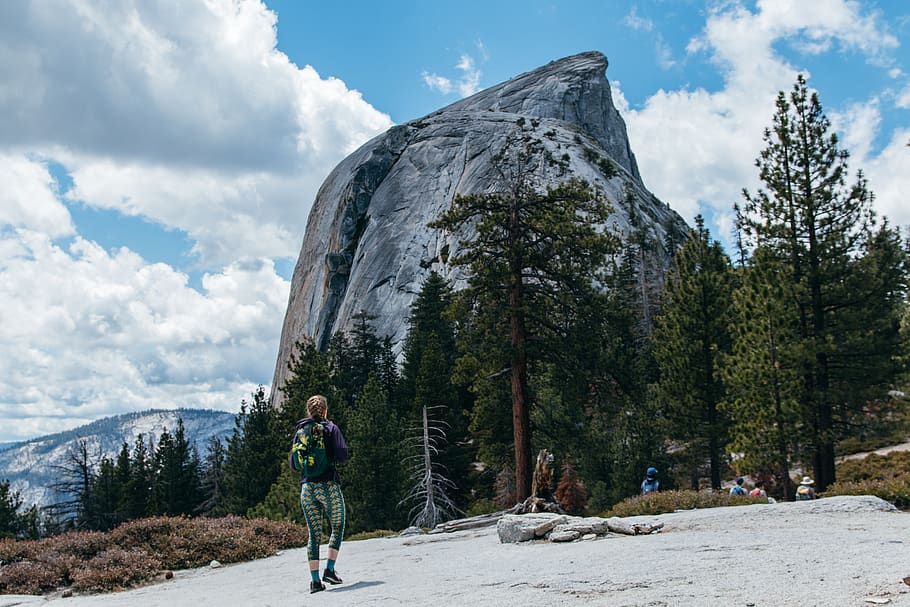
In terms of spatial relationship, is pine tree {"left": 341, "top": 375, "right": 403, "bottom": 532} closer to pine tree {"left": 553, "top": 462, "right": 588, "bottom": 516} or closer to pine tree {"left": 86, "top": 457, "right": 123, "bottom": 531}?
pine tree {"left": 553, "top": 462, "right": 588, "bottom": 516}

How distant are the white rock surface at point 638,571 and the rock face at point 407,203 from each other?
2048 inches

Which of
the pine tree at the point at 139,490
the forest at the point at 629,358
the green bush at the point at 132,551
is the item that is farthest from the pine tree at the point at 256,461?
the green bush at the point at 132,551

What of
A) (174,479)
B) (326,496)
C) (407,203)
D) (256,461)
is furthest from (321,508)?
(407,203)

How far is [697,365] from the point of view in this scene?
27.4 metres

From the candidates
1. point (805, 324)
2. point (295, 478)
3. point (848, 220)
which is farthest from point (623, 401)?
point (295, 478)

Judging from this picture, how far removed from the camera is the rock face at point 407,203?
230ft

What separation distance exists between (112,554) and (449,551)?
5740 mm

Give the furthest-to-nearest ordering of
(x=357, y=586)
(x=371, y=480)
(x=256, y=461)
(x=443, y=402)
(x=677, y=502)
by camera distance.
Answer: (x=256, y=461)
(x=443, y=402)
(x=371, y=480)
(x=677, y=502)
(x=357, y=586)

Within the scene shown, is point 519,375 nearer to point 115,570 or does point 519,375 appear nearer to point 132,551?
point 132,551

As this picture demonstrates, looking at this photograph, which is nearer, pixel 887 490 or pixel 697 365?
pixel 887 490

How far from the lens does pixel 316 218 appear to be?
92.5 metres

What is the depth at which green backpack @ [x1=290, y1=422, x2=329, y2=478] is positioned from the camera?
798 cm

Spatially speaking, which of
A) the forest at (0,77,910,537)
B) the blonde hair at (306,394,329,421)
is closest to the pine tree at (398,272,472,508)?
the forest at (0,77,910,537)

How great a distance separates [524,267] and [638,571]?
1399cm
